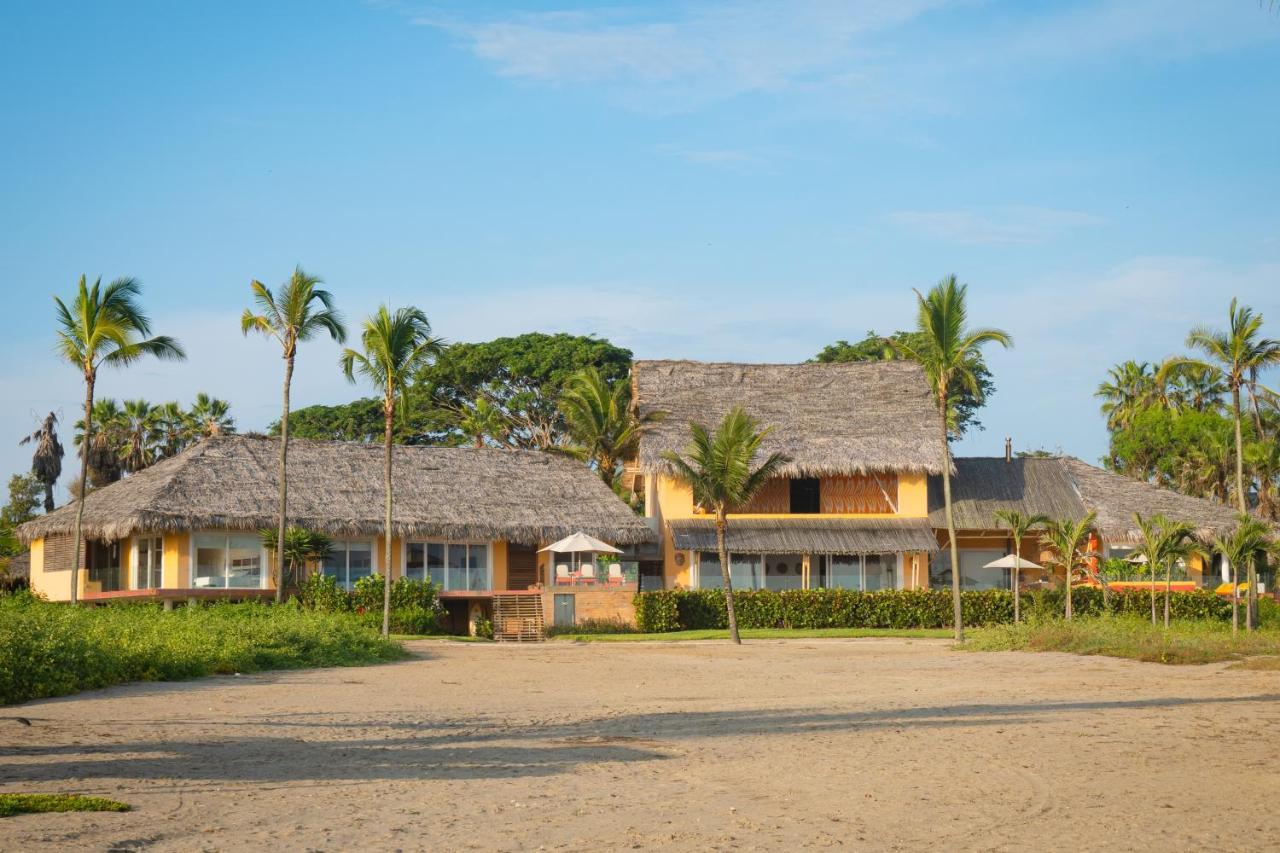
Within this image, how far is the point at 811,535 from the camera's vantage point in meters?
39.9

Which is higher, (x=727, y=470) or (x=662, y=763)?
(x=727, y=470)

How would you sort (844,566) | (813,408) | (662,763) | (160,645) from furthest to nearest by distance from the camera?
1. (813,408)
2. (844,566)
3. (160,645)
4. (662,763)

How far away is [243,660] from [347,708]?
548cm

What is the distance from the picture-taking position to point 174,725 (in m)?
13.6

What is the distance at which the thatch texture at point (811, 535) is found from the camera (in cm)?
3909

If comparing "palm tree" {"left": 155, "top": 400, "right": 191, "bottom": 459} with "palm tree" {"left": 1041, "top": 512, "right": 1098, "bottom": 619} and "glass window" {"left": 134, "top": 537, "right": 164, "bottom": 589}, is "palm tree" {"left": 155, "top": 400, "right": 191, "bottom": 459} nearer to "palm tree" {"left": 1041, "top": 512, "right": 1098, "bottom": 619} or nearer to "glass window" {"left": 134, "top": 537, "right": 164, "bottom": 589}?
"glass window" {"left": 134, "top": 537, "right": 164, "bottom": 589}

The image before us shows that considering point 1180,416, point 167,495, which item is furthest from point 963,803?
point 1180,416

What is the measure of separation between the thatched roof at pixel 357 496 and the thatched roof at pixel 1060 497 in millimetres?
9505

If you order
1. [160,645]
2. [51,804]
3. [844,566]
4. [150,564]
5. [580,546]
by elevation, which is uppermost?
[580,546]

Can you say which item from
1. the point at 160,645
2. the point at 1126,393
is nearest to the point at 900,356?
the point at 1126,393

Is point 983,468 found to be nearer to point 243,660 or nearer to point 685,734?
point 243,660

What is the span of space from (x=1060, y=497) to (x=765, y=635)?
529 inches

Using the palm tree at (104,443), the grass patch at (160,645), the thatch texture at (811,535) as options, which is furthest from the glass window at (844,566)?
the palm tree at (104,443)

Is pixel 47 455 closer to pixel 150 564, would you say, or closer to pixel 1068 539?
pixel 150 564
